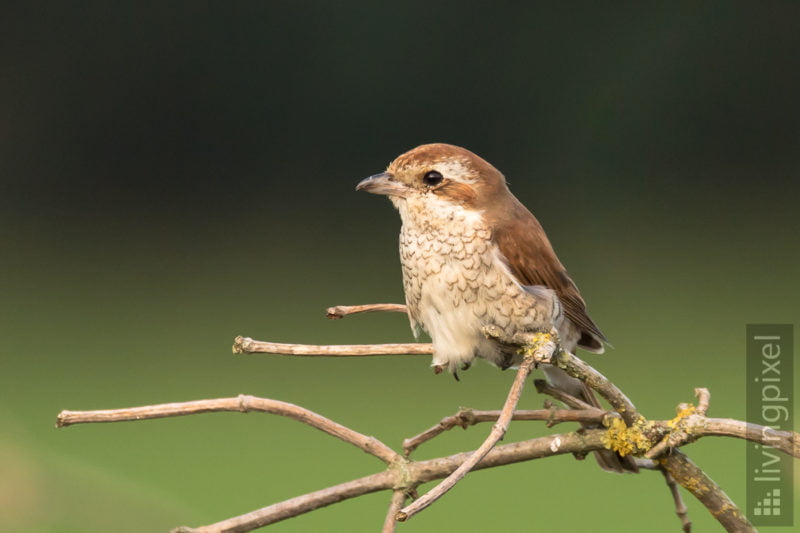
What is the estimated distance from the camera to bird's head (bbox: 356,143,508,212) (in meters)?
1.27

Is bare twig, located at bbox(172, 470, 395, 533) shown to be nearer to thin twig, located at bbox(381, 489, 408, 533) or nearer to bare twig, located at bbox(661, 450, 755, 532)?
thin twig, located at bbox(381, 489, 408, 533)

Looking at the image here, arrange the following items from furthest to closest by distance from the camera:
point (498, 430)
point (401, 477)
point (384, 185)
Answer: point (384, 185) < point (401, 477) < point (498, 430)

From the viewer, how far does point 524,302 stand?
135 cm

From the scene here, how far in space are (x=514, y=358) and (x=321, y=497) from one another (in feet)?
1.91

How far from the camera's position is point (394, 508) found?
945 millimetres

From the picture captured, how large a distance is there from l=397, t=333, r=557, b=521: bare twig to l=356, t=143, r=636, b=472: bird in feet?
1.13

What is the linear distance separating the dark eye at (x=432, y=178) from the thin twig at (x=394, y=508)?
0.49m

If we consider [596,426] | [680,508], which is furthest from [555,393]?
[680,508]

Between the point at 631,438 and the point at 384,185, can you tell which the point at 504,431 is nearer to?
the point at 631,438

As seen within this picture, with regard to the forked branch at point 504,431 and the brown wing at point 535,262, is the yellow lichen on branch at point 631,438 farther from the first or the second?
the brown wing at point 535,262

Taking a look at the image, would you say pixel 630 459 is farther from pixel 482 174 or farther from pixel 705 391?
pixel 482 174

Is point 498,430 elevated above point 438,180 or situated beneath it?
situated beneath

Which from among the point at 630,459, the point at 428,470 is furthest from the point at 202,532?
the point at 630,459

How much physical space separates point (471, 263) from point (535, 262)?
0.33 feet
